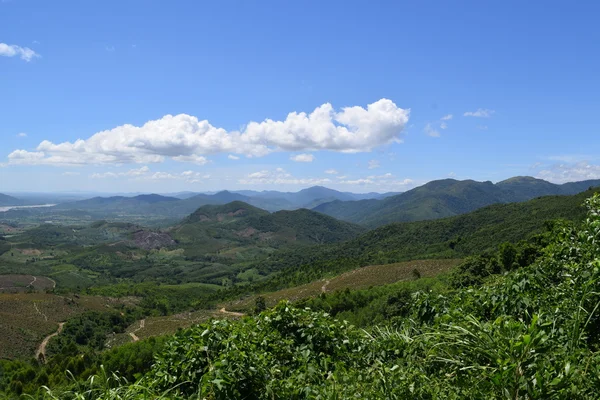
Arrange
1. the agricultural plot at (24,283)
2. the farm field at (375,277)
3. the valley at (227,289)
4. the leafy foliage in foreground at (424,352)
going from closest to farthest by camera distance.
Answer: the leafy foliage in foreground at (424,352) < the valley at (227,289) < the farm field at (375,277) < the agricultural plot at (24,283)

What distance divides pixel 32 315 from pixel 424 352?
276 feet

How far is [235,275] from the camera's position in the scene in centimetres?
16662

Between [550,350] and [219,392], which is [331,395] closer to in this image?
[219,392]

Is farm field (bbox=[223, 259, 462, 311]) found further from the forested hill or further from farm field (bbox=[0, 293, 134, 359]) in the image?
farm field (bbox=[0, 293, 134, 359])

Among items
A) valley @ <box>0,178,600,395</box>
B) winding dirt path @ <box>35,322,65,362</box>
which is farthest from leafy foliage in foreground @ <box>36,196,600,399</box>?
winding dirt path @ <box>35,322,65,362</box>

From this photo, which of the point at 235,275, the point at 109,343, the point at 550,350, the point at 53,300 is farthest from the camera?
the point at 235,275

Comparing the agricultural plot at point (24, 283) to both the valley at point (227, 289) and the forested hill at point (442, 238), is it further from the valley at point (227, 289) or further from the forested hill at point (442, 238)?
the forested hill at point (442, 238)

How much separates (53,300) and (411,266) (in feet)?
245

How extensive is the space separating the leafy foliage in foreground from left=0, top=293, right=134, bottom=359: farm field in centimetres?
6200

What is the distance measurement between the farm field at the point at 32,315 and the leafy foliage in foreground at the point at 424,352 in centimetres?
6200

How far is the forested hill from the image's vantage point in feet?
285

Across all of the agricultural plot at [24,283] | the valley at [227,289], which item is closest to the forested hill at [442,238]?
the valley at [227,289]

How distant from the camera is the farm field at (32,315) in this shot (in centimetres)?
5391

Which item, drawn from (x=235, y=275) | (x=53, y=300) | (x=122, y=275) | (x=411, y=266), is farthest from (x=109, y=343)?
(x=122, y=275)
